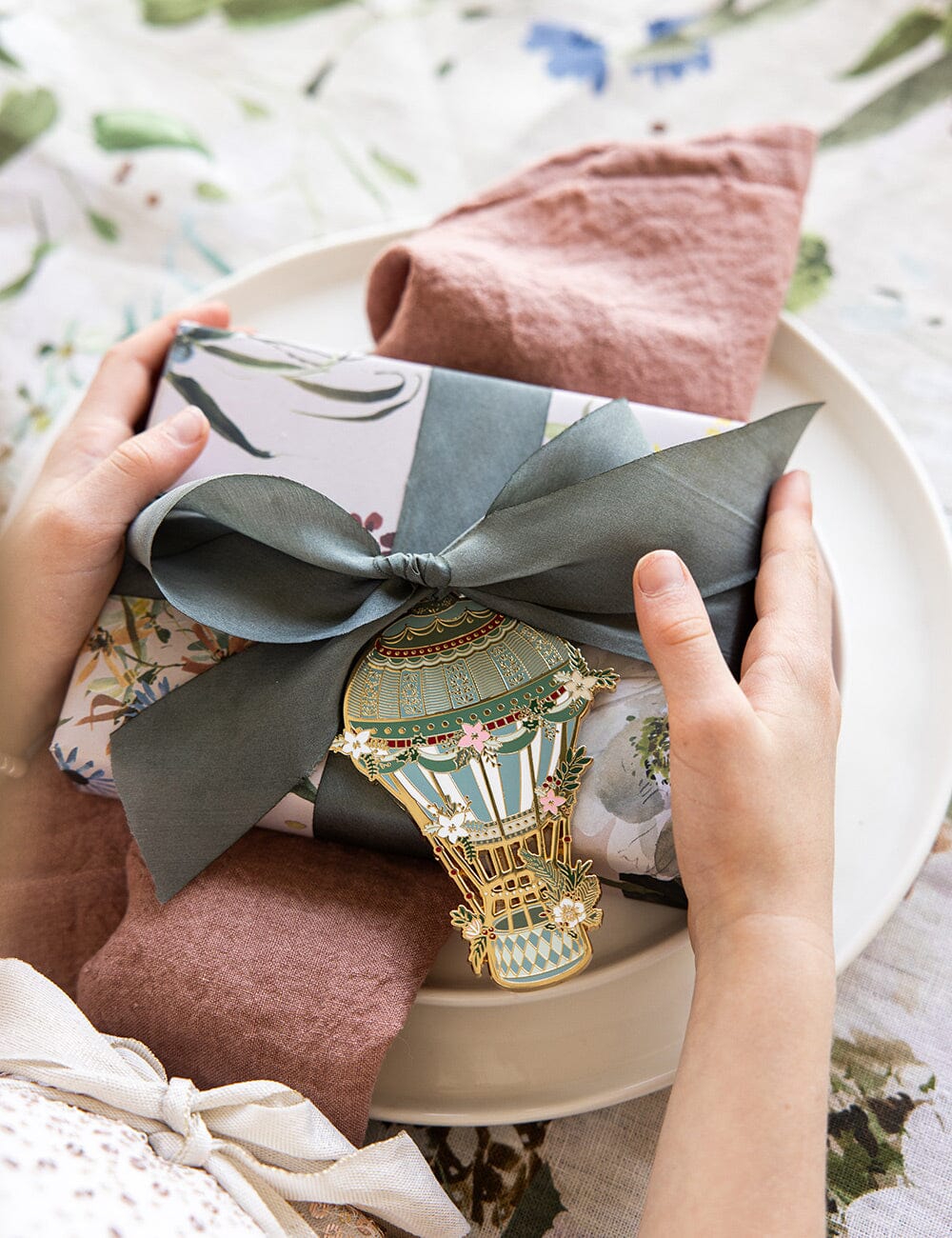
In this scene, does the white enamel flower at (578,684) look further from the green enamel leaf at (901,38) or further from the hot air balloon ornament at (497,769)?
the green enamel leaf at (901,38)

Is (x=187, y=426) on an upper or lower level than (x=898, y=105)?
lower

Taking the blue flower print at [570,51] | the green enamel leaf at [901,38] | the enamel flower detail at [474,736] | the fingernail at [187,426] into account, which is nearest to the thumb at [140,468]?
the fingernail at [187,426]

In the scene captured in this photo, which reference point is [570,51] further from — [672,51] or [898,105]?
[898,105]

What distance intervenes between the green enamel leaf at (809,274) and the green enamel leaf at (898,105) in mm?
116

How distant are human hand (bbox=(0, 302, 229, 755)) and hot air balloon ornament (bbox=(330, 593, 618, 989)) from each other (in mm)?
165

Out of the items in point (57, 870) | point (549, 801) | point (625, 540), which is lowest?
point (57, 870)

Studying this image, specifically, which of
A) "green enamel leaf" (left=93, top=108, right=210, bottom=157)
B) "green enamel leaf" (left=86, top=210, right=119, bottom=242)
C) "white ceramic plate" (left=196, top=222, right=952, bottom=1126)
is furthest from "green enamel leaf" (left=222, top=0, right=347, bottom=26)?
"white ceramic plate" (left=196, top=222, right=952, bottom=1126)

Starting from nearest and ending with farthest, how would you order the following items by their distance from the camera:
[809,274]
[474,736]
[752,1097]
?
[752,1097], [474,736], [809,274]

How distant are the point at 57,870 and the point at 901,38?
994 millimetres

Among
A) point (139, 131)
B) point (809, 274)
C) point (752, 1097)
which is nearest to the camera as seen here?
point (752, 1097)

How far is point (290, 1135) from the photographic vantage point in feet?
1.53

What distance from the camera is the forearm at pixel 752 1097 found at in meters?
0.41

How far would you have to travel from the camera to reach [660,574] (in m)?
0.50

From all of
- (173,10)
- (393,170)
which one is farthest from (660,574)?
(173,10)
